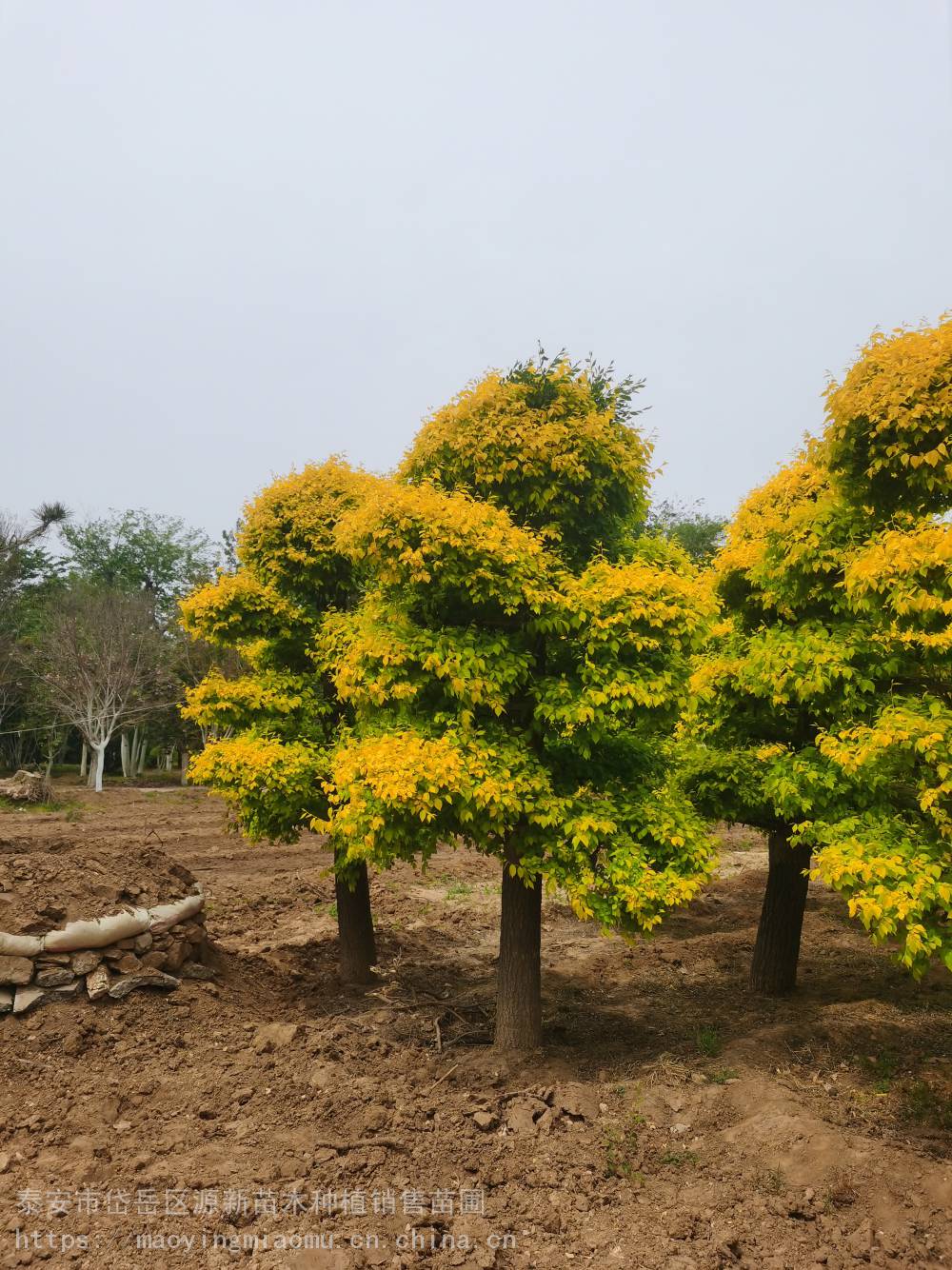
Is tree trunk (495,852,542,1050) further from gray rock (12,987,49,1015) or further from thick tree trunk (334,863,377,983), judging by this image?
gray rock (12,987,49,1015)

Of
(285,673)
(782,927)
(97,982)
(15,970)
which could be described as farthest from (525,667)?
(15,970)

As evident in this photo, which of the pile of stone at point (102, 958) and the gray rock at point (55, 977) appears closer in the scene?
the pile of stone at point (102, 958)

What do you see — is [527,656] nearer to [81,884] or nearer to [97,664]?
[81,884]

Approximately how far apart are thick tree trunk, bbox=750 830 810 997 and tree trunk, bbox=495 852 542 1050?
10.0 ft

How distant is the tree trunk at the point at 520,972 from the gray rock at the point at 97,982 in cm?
388

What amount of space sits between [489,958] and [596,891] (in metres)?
4.69

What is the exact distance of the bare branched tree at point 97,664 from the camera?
28.2 meters

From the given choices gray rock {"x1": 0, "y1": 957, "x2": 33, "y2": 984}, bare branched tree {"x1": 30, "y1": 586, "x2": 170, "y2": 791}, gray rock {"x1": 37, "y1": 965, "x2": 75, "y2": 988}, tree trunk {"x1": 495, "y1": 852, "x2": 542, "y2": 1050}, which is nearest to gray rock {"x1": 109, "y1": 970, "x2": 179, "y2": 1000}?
gray rock {"x1": 37, "y1": 965, "x2": 75, "y2": 988}

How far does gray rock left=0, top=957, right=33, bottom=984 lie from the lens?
7.34 m

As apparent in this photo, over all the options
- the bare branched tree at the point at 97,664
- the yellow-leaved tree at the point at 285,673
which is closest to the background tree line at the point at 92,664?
the bare branched tree at the point at 97,664

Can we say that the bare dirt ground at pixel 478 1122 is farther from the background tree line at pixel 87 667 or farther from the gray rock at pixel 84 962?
Result: the background tree line at pixel 87 667

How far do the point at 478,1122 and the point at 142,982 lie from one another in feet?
12.8

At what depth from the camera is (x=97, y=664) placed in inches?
1113

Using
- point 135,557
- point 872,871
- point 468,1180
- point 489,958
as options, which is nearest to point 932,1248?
point 872,871
